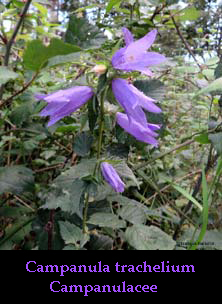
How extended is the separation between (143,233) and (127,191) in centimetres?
49

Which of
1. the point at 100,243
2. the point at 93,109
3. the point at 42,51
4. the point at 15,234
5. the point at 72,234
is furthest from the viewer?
the point at 15,234

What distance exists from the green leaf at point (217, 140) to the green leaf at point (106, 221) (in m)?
0.32

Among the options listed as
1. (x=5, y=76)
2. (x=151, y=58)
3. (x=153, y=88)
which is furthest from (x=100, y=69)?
(x=153, y=88)

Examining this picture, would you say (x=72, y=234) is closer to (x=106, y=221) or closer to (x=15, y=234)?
(x=106, y=221)

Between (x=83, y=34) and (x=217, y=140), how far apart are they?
45 centimetres

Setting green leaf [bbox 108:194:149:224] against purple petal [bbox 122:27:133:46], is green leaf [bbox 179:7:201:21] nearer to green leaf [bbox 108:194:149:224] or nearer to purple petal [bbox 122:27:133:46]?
purple petal [bbox 122:27:133:46]

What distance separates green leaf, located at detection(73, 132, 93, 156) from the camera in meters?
0.89

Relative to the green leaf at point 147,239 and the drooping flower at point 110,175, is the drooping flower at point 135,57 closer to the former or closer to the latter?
the drooping flower at point 110,175

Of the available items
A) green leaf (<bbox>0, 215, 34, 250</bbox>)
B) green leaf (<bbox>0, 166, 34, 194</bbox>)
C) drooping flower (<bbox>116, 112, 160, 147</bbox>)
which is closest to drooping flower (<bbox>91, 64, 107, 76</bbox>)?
drooping flower (<bbox>116, 112, 160, 147</bbox>)

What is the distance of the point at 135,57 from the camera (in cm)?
67
